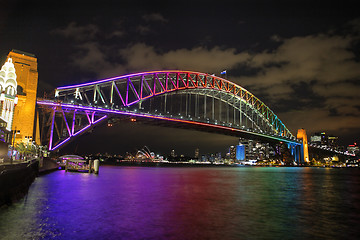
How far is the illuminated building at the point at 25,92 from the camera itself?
32.5 meters

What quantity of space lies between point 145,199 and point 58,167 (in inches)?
1343

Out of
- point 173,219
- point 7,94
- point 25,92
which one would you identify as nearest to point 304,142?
point 25,92

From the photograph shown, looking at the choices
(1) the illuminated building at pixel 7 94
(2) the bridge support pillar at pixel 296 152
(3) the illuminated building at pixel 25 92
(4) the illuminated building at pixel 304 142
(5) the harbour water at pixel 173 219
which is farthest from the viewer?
(4) the illuminated building at pixel 304 142

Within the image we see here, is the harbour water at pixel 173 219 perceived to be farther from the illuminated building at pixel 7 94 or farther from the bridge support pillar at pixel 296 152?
the bridge support pillar at pixel 296 152

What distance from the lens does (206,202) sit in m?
13.7

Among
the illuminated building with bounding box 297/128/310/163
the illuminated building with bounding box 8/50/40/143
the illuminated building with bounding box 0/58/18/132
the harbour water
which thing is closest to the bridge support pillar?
the illuminated building with bounding box 297/128/310/163

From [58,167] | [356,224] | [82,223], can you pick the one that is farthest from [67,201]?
[58,167]

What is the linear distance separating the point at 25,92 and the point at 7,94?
4118mm

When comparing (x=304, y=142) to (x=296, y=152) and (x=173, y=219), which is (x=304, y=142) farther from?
(x=173, y=219)

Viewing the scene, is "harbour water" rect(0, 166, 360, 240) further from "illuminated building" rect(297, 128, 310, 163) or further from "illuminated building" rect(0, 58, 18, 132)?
"illuminated building" rect(297, 128, 310, 163)

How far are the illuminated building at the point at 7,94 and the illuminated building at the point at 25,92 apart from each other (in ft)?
3.08

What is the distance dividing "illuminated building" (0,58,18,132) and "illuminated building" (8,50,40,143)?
3.08 ft

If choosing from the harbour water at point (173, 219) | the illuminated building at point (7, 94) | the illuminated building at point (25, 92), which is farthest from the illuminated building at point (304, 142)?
the illuminated building at point (7, 94)

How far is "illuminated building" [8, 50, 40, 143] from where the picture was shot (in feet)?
107
